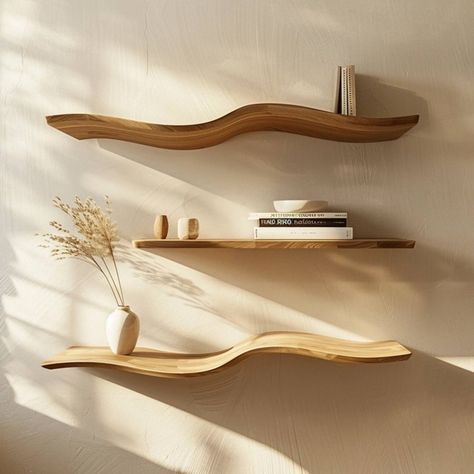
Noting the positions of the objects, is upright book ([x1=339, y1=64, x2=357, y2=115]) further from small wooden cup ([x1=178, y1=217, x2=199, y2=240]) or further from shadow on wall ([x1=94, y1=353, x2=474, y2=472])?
shadow on wall ([x1=94, y1=353, x2=474, y2=472])

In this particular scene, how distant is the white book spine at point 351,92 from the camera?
171 centimetres

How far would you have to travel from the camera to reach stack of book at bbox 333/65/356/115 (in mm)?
1710

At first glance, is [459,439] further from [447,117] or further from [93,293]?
[93,293]

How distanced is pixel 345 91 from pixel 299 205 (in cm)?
39

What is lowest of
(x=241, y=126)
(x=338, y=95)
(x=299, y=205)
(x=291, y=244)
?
(x=291, y=244)

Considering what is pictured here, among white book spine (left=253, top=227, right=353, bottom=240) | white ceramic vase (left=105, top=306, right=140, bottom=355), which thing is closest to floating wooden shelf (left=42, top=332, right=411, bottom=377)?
white ceramic vase (left=105, top=306, right=140, bottom=355)

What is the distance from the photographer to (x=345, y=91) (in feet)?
5.64

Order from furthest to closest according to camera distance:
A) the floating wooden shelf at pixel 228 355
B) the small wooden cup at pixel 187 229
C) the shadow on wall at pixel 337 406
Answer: the shadow on wall at pixel 337 406 → the small wooden cup at pixel 187 229 → the floating wooden shelf at pixel 228 355

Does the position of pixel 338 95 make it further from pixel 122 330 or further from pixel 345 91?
pixel 122 330

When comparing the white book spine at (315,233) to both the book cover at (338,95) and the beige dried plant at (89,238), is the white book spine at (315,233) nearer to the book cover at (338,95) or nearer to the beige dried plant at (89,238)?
the book cover at (338,95)

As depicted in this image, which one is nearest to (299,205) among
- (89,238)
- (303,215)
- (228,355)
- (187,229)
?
(303,215)

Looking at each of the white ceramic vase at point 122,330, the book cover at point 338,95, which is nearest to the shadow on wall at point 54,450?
the white ceramic vase at point 122,330

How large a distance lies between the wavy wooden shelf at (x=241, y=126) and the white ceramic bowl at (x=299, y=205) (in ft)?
0.79

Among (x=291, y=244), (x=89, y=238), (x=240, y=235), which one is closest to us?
(x=291, y=244)
